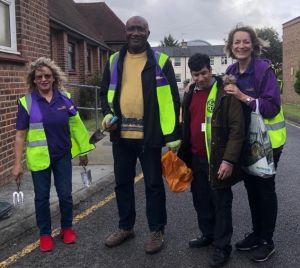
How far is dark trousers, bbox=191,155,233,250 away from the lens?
13.4 ft

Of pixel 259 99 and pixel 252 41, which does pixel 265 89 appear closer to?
pixel 259 99

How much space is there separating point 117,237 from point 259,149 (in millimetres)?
1676

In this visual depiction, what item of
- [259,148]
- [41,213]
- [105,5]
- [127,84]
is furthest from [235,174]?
[105,5]

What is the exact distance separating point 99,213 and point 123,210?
3.57 ft

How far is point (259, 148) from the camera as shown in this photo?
393cm

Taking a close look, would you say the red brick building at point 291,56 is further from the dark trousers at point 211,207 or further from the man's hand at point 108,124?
the man's hand at point 108,124

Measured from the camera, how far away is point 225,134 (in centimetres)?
394

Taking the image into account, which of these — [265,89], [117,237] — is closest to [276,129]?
[265,89]

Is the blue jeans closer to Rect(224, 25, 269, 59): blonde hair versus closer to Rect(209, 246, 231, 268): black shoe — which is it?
Rect(209, 246, 231, 268): black shoe

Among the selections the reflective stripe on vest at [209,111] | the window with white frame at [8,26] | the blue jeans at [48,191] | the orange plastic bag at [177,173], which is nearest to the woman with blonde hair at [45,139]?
the blue jeans at [48,191]

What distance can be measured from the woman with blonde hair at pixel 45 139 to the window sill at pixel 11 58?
2.40 meters

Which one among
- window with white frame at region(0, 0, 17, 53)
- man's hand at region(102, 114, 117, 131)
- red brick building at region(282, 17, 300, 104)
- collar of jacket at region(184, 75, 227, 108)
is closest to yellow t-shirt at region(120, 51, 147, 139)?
man's hand at region(102, 114, 117, 131)

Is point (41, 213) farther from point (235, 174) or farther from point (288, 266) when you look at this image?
point (288, 266)

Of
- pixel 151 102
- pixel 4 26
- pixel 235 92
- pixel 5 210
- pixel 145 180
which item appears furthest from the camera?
pixel 4 26
